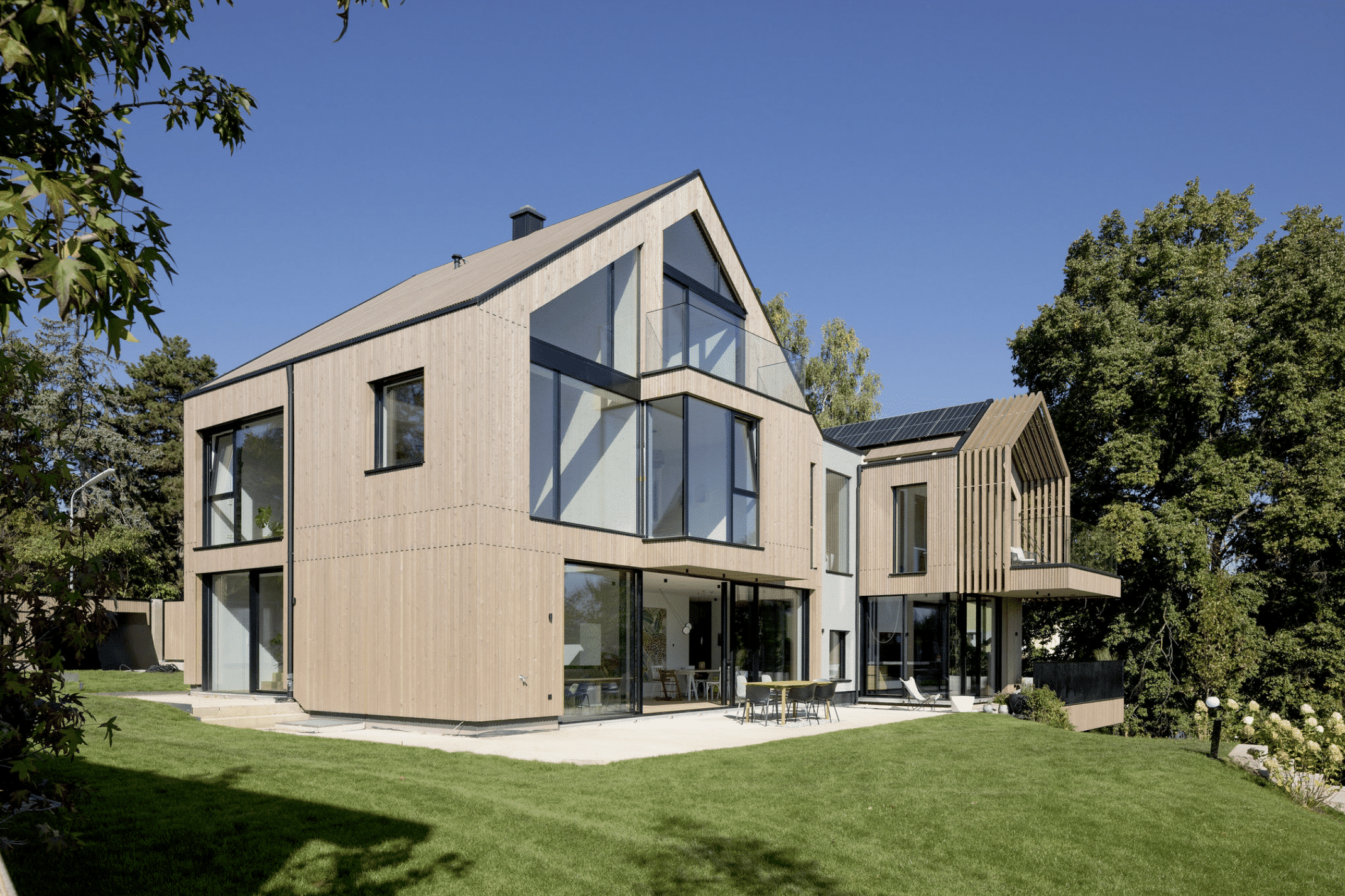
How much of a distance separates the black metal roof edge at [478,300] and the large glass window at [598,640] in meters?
4.28

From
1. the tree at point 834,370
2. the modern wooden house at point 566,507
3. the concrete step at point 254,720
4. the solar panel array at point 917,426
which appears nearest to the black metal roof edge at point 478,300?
the modern wooden house at point 566,507

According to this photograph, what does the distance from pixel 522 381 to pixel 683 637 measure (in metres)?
7.69

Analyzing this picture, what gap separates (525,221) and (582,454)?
26.5 feet

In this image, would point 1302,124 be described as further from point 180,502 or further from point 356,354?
point 180,502

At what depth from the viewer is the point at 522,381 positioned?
14.5m

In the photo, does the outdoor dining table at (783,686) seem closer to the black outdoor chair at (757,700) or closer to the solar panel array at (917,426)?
the black outdoor chair at (757,700)

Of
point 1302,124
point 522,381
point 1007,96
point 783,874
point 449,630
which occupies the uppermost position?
point 1302,124

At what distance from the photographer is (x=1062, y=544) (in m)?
24.3

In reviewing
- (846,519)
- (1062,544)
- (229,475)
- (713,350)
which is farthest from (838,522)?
(229,475)

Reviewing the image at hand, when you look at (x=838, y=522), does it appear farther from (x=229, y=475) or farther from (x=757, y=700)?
(x=229, y=475)

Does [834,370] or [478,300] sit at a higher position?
[834,370]

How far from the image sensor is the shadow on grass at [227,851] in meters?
5.74

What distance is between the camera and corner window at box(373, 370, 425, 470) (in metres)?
14.9

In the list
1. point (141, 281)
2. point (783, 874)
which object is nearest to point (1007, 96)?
point (783, 874)
